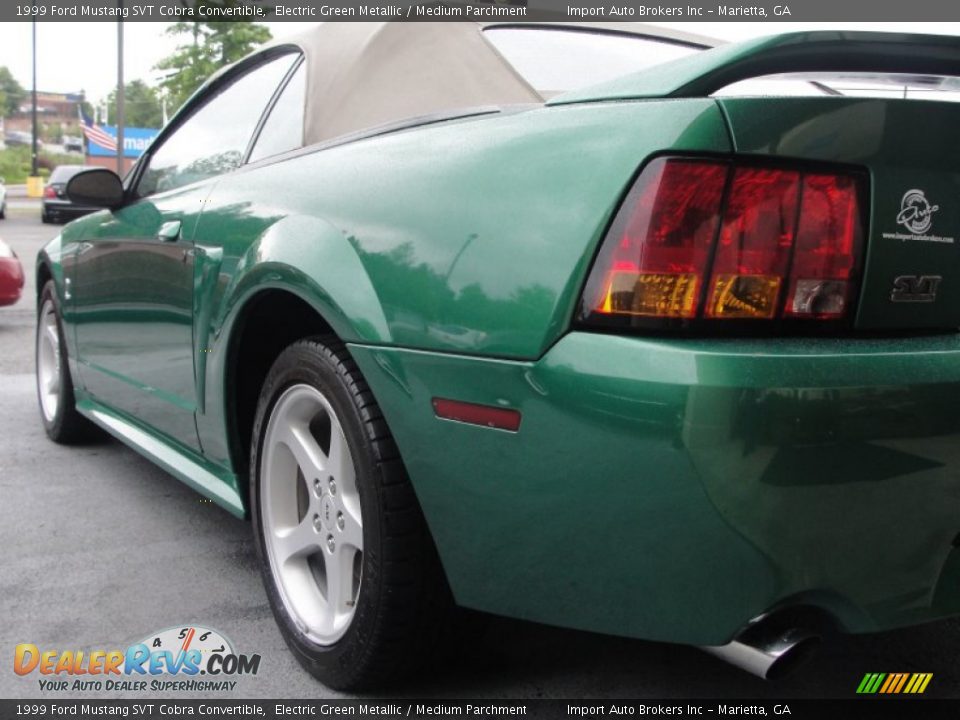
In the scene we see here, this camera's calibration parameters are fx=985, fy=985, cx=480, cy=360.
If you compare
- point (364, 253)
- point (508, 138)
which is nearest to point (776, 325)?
point (508, 138)

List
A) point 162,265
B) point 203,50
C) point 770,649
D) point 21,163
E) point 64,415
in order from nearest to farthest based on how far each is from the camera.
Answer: point 770,649 → point 162,265 → point 64,415 → point 203,50 → point 21,163

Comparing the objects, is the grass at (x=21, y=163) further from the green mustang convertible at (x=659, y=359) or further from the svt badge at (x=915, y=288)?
the svt badge at (x=915, y=288)

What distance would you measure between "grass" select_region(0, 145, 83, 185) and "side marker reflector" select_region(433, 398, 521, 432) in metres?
55.9

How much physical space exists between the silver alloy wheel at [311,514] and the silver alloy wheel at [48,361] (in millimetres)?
2342

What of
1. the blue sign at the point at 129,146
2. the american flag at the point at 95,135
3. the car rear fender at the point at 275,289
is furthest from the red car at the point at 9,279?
the blue sign at the point at 129,146

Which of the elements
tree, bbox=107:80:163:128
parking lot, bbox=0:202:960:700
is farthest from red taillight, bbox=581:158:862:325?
tree, bbox=107:80:163:128

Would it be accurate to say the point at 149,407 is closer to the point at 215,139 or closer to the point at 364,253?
the point at 215,139

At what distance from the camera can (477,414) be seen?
1676mm

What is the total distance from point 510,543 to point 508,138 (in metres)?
0.71

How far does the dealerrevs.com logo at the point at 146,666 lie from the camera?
2.17 metres

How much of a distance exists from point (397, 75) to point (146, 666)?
164 cm

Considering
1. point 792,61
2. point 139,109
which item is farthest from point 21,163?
point 792,61

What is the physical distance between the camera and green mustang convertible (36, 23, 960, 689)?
4.87 ft

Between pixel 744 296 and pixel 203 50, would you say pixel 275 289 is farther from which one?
pixel 203 50
